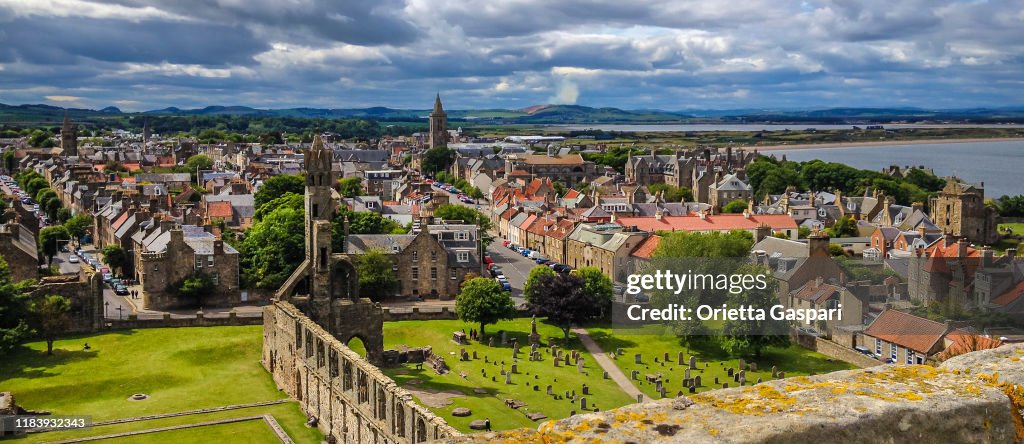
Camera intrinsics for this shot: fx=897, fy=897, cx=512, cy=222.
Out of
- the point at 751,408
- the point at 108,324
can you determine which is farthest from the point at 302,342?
the point at 751,408

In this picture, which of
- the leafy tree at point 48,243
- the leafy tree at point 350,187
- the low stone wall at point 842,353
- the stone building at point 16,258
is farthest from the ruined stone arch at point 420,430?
the leafy tree at point 350,187

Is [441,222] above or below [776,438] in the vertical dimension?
below

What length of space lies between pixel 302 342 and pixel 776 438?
34.0m

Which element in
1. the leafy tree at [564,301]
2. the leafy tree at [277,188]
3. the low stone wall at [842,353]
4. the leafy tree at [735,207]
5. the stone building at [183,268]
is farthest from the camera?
the leafy tree at [735,207]

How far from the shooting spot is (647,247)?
69125 mm

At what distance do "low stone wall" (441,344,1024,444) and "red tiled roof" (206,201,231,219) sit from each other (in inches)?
3303

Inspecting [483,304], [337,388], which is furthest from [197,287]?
[337,388]

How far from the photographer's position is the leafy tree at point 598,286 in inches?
2142

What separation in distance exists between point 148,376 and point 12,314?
9475 millimetres

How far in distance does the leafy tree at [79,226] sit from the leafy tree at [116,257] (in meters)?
Answer: 17.9

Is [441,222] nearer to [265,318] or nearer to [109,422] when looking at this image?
[265,318]

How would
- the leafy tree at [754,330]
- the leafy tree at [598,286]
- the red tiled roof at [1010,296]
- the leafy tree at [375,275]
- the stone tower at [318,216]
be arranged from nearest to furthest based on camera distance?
the stone tower at [318,216] < the leafy tree at [754,330] < the red tiled roof at [1010,296] < the leafy tree at [598,286] < the leafy tree at [375,275]

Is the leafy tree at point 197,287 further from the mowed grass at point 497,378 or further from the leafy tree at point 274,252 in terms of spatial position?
the mowed grass at point 497,378

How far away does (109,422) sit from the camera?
33.8 m
